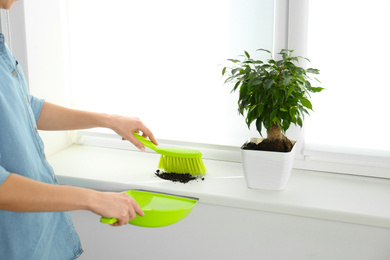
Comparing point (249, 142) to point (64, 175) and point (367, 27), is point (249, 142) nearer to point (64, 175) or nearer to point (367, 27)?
point (367, 27)

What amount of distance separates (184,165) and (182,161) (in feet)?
0.04

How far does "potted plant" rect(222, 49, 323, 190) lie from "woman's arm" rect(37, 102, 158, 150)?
0.94 feet

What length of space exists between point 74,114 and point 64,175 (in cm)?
27

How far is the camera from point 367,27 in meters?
1.03

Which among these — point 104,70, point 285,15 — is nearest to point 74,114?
point 104,70

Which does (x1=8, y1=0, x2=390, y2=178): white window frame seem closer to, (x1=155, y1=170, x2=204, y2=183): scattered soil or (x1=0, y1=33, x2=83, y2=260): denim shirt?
(x1=155, y1=170, x2=204, y2=183): scattered soil

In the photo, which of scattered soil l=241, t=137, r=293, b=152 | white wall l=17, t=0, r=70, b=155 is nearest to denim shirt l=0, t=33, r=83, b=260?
white wall l=17, t=0, r=70, b=155

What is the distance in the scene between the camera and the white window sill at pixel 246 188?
978 mm

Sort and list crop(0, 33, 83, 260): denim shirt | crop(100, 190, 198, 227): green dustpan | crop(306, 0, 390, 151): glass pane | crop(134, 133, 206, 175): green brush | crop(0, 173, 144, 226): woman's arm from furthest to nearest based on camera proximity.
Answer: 1. crop(134, 133, 206, 175): green brush
2. crop(306, 0, 390, 151): glass pane
3. crop(100, 190, 198, 227): green dustpan
4. crop(0, 33, 83, 260): denim shirt
5. crop(0, 173, 144, 226): woman's arm

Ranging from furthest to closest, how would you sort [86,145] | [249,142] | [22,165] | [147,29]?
[86,145] < [147,29] < [249,142] < [22,165]

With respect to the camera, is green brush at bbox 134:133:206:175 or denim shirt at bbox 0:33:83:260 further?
green brush at bbox 134:133:206:175

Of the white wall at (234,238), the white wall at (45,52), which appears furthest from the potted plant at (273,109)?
the white wall at (45,52)

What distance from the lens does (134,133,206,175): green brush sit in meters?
1.15

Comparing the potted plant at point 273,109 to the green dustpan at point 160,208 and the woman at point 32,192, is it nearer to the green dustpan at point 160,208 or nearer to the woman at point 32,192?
the green dustpan at point 160,208
